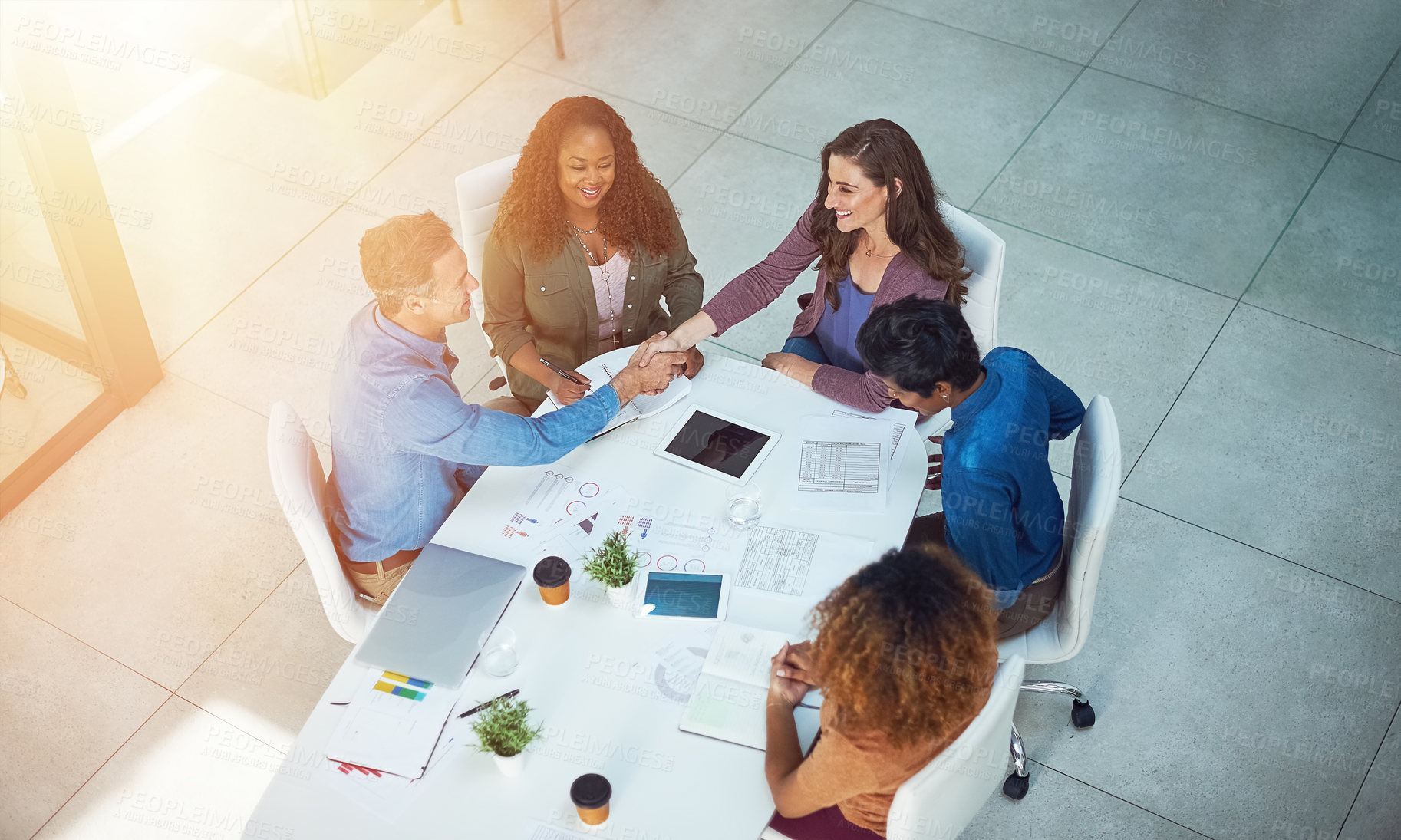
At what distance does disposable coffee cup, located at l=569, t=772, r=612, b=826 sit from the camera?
6.93 feet

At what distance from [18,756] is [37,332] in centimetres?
162

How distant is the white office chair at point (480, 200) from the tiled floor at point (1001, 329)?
3.03ft

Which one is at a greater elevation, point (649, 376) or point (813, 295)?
point (649, 376)

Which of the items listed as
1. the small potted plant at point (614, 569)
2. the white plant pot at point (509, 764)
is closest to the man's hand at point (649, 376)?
the small potted plant at point (614, 569)

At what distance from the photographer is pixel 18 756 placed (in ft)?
10.7

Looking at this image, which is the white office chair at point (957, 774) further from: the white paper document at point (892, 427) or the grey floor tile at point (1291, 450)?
the grey floor tile at point (1291, 450)

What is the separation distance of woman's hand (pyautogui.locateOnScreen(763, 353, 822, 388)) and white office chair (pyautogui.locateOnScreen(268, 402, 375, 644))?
1.22 meters

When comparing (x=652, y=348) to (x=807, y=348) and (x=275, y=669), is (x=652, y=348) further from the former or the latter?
(x=275, y=669)

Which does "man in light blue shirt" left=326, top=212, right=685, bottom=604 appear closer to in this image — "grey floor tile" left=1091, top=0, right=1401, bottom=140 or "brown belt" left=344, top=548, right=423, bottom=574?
"brown belt" left=344, top=548, right=423, bottom=574

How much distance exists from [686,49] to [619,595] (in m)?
3.78

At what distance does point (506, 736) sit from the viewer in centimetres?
217

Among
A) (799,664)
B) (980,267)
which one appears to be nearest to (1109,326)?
(980,267)

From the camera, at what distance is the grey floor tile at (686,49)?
536cm

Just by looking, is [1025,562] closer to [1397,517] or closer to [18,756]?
[1397,517]
